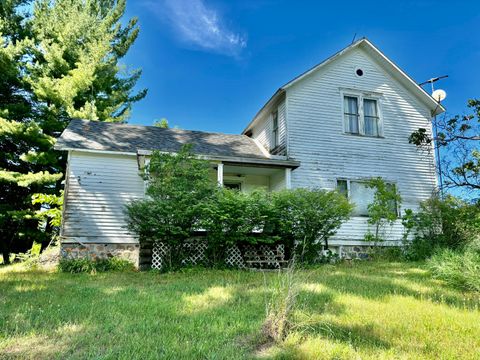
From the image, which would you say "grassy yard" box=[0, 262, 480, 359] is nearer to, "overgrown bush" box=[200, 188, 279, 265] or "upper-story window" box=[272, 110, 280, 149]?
"overgrown bush" box=[200, 188, 279, 265]

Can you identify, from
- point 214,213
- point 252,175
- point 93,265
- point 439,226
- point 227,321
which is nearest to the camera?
point 227,321

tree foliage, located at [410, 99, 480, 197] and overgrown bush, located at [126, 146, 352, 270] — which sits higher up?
tree foliage, located at [410, 99, 480, 197]

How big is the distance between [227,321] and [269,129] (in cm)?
1034

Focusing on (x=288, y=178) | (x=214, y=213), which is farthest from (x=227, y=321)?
(x=288, y=178)

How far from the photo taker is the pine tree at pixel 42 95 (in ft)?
46.1

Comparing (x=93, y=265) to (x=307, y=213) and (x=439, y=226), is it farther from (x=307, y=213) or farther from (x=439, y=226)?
(x=439, y=226)

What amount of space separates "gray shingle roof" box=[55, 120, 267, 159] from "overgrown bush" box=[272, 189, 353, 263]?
2.68 metres

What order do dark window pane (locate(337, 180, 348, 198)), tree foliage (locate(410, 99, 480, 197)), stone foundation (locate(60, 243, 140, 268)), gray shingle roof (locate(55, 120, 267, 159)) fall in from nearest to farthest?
1. tree foliage (locate(410, 99, 480, 197))
2. stone foundation (locate(60, 243, 140, 268))
3. gray shingle roof (locate(55, 120, 267, 159))
4. dark window pane (locate(337, 180, 348, 198))

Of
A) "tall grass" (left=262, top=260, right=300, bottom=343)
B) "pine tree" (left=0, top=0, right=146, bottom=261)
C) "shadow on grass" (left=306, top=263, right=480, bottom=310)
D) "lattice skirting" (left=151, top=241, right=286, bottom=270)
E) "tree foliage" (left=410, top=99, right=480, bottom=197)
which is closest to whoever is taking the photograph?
"tall grass" (left=262, top=260, right=300, bottom=343)

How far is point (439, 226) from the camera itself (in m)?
11.5

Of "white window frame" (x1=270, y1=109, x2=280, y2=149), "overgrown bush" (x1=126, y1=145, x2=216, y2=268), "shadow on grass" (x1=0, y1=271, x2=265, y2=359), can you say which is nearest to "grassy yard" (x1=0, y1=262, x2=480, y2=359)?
"shadow on grass" (x1=0, y1=271, x2=265, y2=359)

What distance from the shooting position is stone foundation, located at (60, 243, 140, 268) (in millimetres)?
10031

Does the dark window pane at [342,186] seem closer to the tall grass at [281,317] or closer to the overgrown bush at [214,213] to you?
the overgrown bush at [214,213]

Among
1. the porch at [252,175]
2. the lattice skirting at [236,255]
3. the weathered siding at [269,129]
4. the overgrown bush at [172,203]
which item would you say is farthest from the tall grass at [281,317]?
the weathered siding at [269,129]
